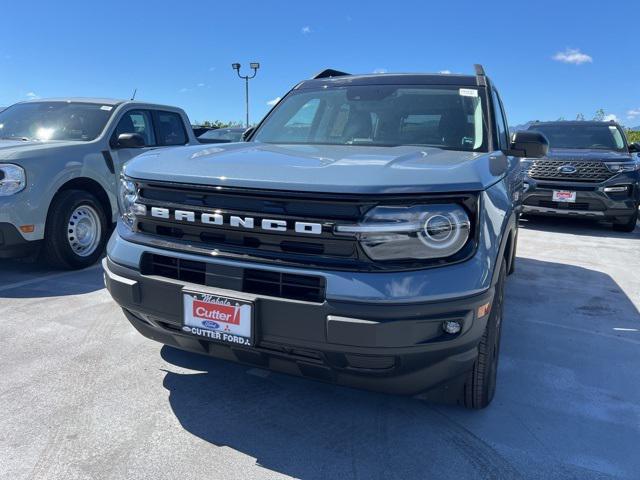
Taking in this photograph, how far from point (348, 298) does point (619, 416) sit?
1.77 metres

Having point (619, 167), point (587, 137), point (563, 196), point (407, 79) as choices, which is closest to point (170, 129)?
point (407, 79)

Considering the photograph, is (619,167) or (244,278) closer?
(244,278)

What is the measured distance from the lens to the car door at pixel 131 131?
5.39m

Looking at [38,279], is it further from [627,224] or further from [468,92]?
[627,224]

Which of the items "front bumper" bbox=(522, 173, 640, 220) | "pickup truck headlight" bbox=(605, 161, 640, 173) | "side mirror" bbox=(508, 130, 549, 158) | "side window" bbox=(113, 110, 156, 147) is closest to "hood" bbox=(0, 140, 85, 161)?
"side window" bbox=(113, 110, 156, 147)

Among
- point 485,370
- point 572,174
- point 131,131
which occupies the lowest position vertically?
point 485,370

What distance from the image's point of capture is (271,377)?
9.39 feet

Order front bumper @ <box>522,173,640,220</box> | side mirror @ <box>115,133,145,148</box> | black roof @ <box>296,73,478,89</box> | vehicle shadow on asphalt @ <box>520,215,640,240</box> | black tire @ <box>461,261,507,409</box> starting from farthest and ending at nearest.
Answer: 1. vehicle shadow on asphalt @ <box>520,215,640,240</box>
2. front bumper @ <box>522,173,640,220</box>
3. side mirror @ <box>115,133,145,148</box>
4. black roof @ <box>296,73,478,89</box>
5. black tire @ <box>461,261,507,409</box>

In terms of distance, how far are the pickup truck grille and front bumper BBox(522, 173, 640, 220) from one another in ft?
22.7

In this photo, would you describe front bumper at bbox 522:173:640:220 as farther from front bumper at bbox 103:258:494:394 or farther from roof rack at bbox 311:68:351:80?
front bumper at bbox 103:258:494:394

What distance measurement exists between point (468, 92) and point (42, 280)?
4094 millimetres

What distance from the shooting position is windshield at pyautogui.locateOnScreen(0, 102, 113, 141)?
5.38 m

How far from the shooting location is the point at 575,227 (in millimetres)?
8750

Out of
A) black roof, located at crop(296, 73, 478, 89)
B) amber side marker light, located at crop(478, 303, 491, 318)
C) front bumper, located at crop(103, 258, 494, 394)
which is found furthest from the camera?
black roof, located at crop(296, 73, 478, 89)
